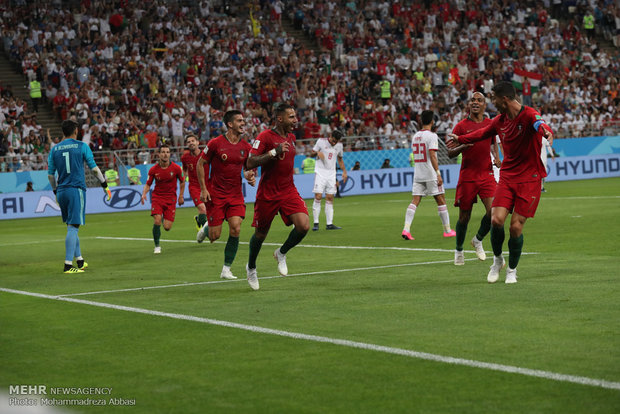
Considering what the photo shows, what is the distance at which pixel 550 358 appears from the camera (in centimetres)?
686

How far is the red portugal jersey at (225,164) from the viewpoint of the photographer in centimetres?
1348

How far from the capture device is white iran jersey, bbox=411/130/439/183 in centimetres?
1796

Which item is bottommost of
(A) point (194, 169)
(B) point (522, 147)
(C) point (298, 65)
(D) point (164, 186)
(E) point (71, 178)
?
(D) point (164, 186)

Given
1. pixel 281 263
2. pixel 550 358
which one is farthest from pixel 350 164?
pixel 550 358

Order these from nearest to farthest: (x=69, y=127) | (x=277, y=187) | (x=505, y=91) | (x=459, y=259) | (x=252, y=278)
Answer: (x=505, y=91), (x=252, y=278), (x=277, y=187), (x=459, y=259), (x=69, y=127)

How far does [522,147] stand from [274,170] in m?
3.02

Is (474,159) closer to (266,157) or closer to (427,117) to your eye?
(427,117)

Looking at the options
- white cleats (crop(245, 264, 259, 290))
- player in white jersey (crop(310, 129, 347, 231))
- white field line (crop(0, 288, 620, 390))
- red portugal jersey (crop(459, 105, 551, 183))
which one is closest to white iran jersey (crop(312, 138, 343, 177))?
player in white jersey (crop(310, 129, 347, 231))

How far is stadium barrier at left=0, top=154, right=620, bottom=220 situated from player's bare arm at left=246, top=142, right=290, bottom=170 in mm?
22424

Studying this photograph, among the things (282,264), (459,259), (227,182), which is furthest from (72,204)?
(459,259)

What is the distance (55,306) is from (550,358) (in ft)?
19.9

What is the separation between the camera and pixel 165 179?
63.4 ft

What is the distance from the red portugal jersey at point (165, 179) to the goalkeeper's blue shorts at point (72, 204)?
4127 mm

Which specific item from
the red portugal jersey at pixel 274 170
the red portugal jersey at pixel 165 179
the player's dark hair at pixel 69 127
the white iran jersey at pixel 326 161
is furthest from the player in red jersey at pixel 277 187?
the white iran jersey at pixel 326 161
